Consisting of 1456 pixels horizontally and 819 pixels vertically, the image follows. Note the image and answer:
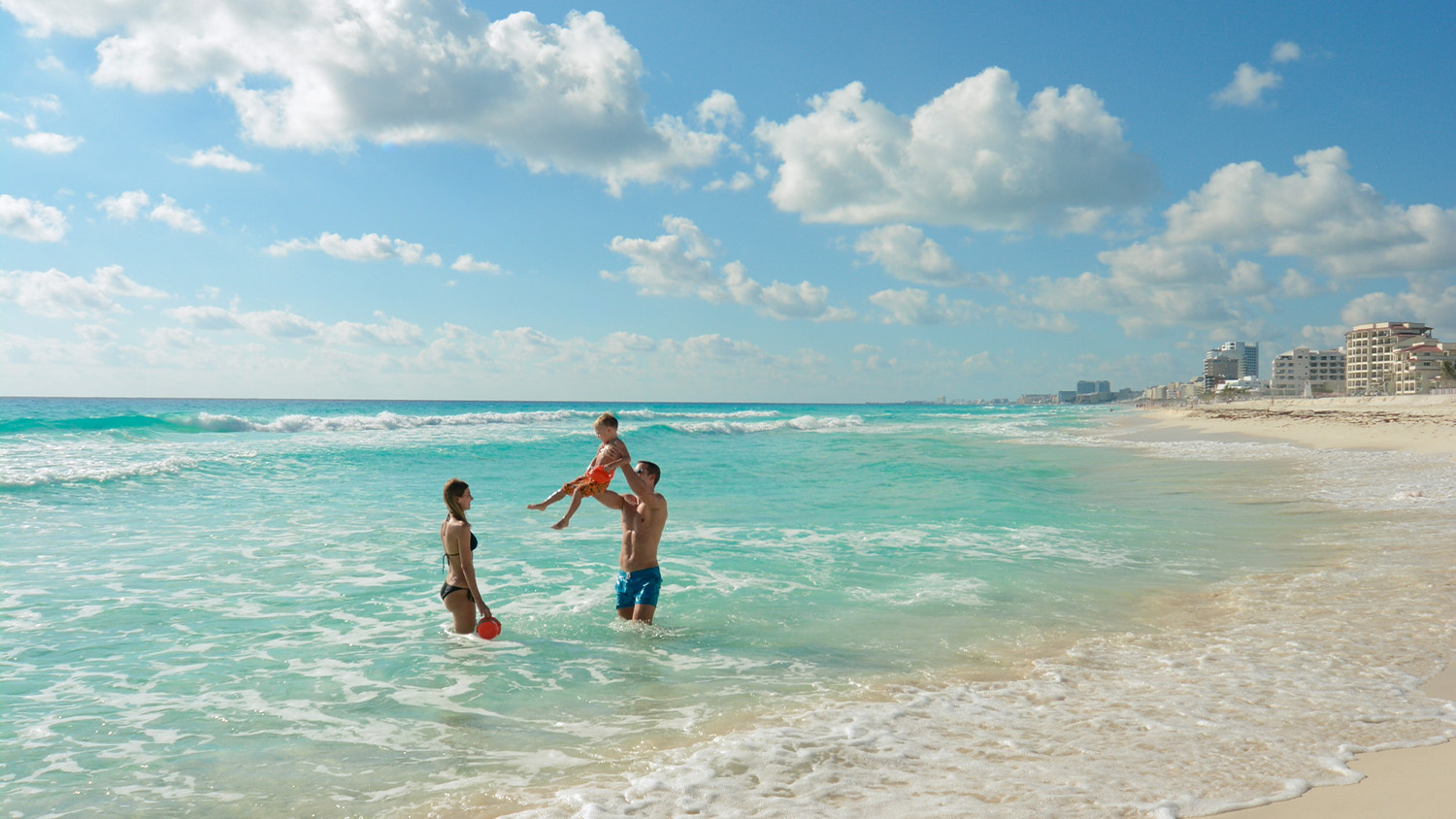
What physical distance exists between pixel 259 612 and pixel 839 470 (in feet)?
59.7

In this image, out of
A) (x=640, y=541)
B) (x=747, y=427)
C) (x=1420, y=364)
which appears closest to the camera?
(x=640, y=541)

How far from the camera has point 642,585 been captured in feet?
22.7

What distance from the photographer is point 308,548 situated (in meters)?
10.8

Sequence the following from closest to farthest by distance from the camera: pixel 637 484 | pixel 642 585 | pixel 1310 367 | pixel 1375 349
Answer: pixel 637 484
pixel 642 585
pixel 1375 349
pixel 1310 367

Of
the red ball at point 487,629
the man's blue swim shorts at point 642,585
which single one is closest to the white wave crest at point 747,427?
the man's blue swim shorts at point 642,585

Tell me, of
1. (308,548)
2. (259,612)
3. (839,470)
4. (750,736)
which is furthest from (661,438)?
(750,736)

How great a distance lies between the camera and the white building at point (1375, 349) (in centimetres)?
13288

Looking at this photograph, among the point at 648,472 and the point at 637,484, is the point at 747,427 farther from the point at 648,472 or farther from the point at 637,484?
the point at 637,484

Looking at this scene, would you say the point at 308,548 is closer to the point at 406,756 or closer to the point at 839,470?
the point at 406,756

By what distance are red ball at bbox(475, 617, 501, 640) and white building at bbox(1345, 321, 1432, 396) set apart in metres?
164

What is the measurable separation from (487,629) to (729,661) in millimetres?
2049

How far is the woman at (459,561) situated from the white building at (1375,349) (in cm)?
16380

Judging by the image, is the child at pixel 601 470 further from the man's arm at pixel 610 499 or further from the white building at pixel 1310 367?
the white building at pixel 1310 367

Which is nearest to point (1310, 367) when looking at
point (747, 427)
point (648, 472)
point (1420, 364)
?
point (1420, 364)
